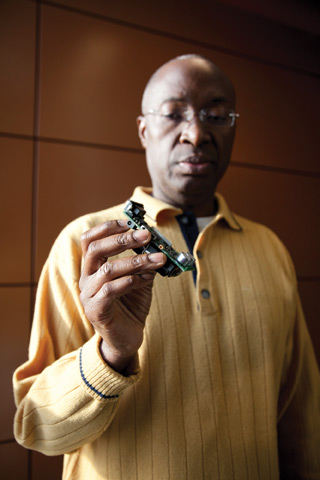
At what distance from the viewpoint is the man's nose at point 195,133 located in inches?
39.0

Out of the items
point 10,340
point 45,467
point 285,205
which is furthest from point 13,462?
point 285,205

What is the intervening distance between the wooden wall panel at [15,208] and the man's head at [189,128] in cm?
60

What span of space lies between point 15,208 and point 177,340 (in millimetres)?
864

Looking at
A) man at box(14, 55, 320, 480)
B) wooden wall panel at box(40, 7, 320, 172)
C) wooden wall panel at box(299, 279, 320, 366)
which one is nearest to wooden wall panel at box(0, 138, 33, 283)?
wooden wall panel at box(40, 7, 320, 172)

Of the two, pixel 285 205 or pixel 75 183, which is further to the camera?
pixel 285 205

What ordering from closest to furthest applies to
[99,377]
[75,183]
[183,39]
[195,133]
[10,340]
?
[99,377] < [195,133] < [10,340] < [75,183] < [183,39]

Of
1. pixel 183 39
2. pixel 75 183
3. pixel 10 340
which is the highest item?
A: pixel 183 39

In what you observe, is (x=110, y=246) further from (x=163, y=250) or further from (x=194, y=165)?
(x=194, y=165)

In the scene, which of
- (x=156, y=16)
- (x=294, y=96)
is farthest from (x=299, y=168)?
(x=156, y=16)

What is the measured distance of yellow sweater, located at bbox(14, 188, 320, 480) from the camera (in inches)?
30.7

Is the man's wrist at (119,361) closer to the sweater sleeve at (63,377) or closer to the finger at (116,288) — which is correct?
the sweater sleeve at (63,377)

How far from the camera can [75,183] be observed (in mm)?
1495

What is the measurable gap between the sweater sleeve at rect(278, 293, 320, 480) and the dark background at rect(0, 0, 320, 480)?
86 centimetres

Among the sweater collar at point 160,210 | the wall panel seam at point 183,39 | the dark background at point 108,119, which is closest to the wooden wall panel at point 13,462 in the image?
the dark background at point 108,119
